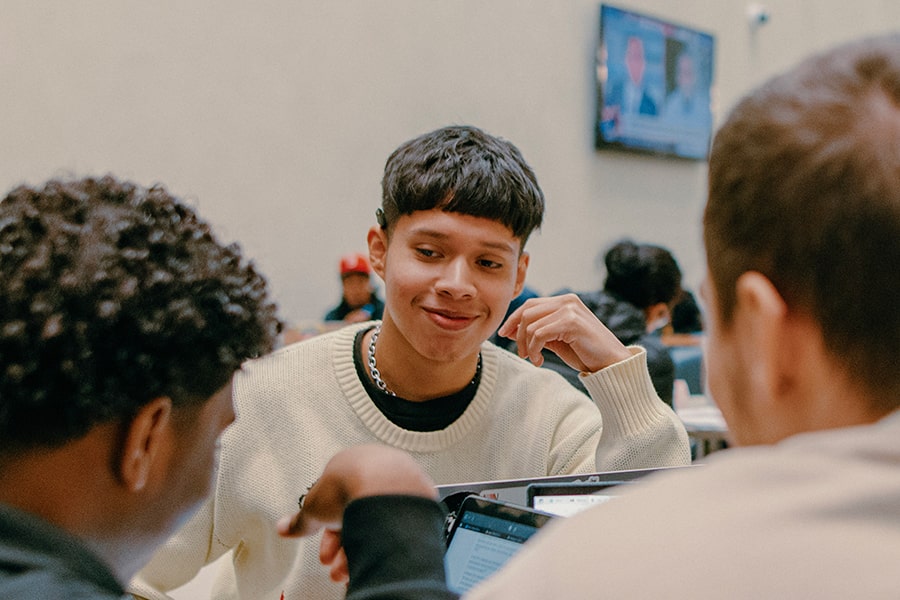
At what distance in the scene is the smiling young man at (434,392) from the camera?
125 centimetres

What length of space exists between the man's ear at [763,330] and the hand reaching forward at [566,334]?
31.3 inches

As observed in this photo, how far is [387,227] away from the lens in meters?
1.41

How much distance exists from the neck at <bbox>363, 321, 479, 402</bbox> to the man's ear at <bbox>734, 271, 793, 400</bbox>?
0.87 m

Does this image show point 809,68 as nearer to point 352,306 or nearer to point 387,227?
point 387,227

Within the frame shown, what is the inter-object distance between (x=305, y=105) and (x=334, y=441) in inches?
124

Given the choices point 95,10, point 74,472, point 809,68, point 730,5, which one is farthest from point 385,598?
point 730,5

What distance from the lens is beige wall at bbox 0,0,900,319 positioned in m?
3.52

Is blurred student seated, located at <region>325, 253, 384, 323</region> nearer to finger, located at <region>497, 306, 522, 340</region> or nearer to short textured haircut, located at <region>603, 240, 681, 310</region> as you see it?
short textured haircut, located at <region>603, 240, 681, 310</region>

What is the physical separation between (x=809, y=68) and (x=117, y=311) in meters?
0.49

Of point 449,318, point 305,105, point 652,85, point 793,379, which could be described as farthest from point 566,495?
point 652,85

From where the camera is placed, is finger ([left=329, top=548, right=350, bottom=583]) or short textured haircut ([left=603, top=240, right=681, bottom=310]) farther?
short textured haircut ([left=603, top=240, right=681, bottom=310])

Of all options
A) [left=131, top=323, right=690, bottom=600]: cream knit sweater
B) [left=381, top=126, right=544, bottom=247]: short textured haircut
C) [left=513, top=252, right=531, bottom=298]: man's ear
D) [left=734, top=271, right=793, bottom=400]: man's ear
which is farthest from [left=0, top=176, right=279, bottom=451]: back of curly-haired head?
[left=513, top=252, right=531, bottom=298]: man's ear

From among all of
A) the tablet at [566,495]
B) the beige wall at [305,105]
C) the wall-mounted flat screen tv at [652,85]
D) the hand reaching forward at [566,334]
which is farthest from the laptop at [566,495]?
the wall-mounted flat screen tv at [652,85]

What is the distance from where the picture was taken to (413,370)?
4.48 feet
